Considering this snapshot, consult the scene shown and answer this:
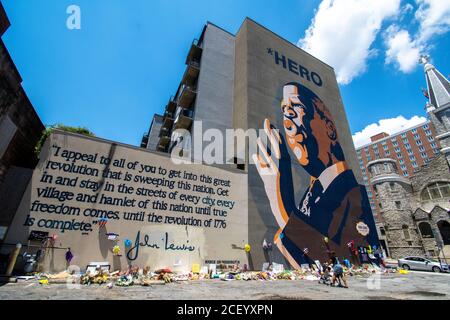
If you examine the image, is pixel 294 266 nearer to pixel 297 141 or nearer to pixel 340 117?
pixel 297 141

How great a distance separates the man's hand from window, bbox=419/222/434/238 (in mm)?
34439

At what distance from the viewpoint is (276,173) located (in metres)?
19.7

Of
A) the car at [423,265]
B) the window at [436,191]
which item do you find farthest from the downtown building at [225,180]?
the window at [436,191]

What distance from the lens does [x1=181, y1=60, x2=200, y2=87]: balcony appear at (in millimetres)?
25042

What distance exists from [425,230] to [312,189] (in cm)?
3201

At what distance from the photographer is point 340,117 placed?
29781mm

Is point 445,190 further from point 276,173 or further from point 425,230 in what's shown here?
point 276,173

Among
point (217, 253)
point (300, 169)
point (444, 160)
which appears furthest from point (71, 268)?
point (444, 160)

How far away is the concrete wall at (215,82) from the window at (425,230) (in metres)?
40.0

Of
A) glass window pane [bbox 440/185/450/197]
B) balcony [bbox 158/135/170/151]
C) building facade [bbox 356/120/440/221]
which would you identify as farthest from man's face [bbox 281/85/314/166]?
building facade [bbox 356/120/440/221]

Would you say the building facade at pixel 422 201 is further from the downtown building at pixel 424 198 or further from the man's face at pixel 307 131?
the man's face at pixel 307 131

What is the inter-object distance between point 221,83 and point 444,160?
144ft

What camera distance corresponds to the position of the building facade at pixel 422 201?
36.3 metres
